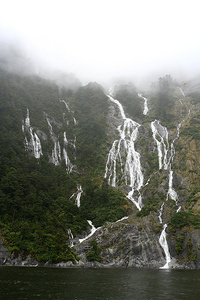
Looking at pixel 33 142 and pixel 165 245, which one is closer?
pixel 165 245

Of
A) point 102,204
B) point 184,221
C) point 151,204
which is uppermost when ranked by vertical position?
point 102,204

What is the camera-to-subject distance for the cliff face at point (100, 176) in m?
41.4

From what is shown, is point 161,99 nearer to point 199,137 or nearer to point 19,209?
point 199,137

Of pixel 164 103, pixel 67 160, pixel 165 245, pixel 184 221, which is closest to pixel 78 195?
pixel 67 160

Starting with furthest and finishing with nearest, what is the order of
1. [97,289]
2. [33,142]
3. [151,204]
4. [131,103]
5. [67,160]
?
[131,103] → [67,160] → [33,142] → [151,204] → [97,289]

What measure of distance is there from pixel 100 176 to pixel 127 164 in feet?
30.9

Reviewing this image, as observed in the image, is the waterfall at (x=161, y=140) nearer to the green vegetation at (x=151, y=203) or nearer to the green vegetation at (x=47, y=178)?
the green vegetation at (x=151, y=203)

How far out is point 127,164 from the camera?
72.1 meters

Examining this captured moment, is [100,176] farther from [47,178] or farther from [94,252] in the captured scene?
[94,252]

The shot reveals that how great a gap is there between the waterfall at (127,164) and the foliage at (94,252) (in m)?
18.2

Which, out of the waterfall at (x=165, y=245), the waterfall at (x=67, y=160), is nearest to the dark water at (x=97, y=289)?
the waterfall at (x=165, y=245)

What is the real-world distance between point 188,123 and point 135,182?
99.0ft

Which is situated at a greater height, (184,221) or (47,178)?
(47,178)

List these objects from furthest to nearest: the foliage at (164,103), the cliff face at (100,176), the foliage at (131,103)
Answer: the foliage at (131,103)
the foliage at (164,103)
the cliff face at (100,176)
